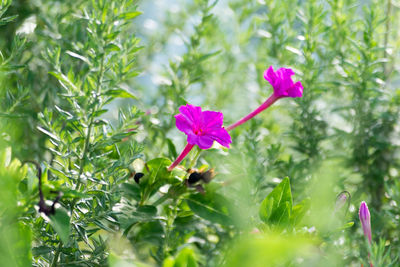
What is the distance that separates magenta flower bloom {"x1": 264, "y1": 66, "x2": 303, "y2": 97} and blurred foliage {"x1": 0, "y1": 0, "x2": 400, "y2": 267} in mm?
115

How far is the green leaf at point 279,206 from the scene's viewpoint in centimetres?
50

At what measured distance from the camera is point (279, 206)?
0.50 meters

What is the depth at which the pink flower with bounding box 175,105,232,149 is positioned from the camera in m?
0.55

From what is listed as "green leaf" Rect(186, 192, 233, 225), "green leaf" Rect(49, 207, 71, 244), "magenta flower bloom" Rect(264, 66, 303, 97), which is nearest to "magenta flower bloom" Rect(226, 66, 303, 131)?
"magenta flower bloom" Rect(264, 66, 303, 97)

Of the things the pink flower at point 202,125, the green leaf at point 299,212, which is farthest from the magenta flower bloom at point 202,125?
the green leaf at point 299,212

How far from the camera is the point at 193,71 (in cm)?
84

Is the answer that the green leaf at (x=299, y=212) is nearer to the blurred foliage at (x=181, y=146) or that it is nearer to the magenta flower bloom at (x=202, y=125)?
the blurred foliage at (x=181, y=146)

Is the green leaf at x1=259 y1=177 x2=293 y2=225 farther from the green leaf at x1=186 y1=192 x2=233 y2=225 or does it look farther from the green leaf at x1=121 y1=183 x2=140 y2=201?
the green leaf at x1=121 y1=183 x2=140 y2=201

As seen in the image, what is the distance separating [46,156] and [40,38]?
8.3 inches

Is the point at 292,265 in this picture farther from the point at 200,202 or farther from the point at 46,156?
the point at 46,156

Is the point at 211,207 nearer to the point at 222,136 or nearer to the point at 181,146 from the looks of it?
the point at 222,136

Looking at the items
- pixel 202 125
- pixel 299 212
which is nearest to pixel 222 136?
pixel 202 125

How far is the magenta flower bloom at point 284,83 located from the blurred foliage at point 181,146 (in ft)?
0.38

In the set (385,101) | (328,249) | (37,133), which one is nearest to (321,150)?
(385,101)
